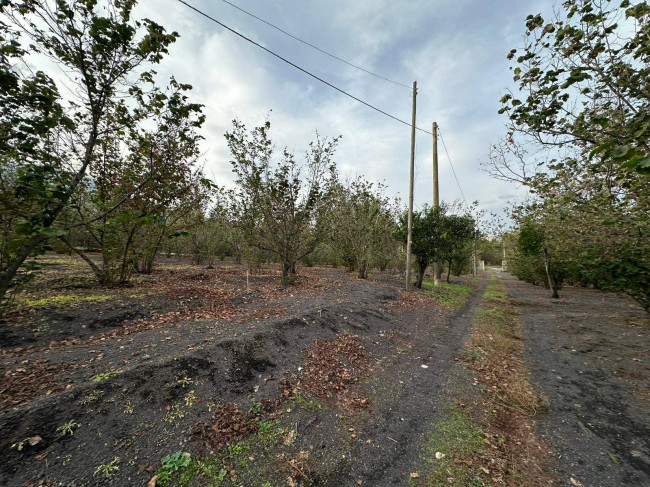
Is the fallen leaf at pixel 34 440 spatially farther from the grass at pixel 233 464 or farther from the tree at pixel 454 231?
the tree at pixel 454 231

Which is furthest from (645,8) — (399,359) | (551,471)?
(399,359)

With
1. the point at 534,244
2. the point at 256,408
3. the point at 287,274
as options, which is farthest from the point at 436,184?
the point at 256,408

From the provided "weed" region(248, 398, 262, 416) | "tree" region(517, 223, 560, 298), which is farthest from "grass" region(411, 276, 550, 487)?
"tree" region(517, 223, 560, 298)

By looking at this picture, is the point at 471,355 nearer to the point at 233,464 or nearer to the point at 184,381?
the point at 233,464

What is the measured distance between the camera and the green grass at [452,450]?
8.40 feet

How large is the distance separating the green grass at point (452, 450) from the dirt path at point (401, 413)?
14 cm

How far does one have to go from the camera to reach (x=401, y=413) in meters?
3.59

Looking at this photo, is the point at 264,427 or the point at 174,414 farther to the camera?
the point at 264,427

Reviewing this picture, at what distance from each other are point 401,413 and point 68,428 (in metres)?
4.06

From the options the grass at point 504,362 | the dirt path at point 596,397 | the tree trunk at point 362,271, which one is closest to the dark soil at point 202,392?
the grass at point 504,362

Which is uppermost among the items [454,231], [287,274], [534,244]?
[454,231]

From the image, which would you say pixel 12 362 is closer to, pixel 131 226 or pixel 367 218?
pixel 131 226

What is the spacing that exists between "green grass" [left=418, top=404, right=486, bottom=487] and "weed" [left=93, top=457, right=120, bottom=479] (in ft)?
10.1

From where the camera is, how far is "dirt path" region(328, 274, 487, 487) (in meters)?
2.65
